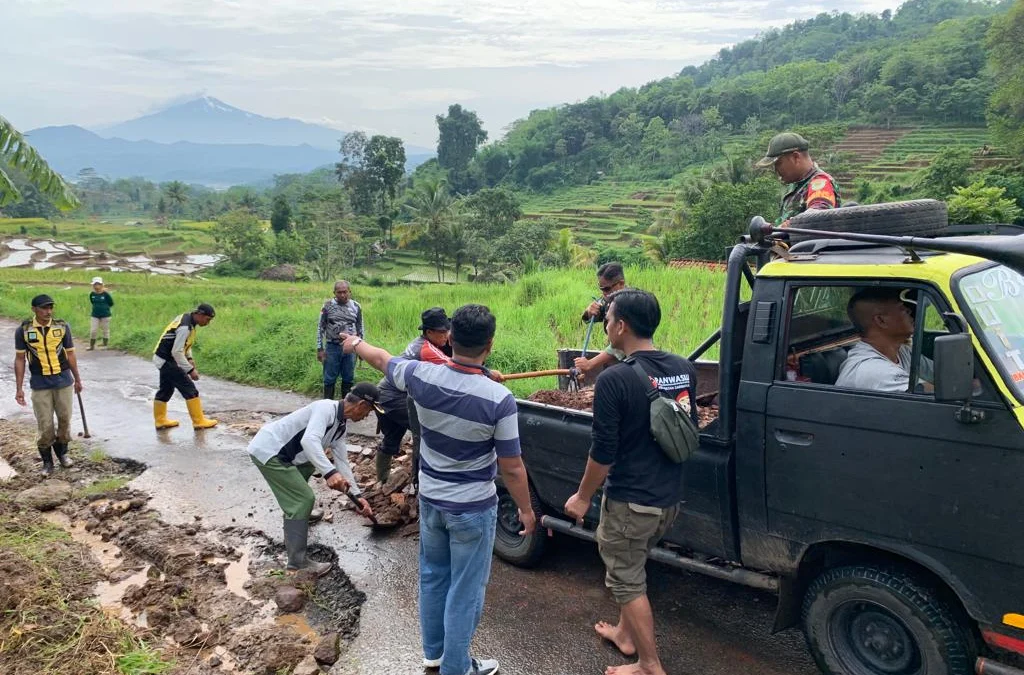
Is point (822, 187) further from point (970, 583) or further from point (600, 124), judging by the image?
point (600, 124)

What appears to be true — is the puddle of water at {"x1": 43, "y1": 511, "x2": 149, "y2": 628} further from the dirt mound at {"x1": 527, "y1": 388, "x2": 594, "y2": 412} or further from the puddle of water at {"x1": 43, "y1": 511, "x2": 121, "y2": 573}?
the dirt mound at {"x1": 527, "y1": 388, "x2": 594, "y2": 412}

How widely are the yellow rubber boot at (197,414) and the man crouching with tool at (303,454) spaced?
4.24 meters

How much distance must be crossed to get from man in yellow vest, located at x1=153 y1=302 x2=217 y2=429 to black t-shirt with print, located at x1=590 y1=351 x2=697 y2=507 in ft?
19.8

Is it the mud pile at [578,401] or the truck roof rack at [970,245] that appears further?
the mud pile at [578,401]

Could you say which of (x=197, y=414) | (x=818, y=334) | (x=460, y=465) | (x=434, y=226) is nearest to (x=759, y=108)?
(x=434, y=226)

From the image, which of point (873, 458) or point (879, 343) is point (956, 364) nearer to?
point (873, 458)

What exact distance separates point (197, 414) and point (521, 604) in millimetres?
5856

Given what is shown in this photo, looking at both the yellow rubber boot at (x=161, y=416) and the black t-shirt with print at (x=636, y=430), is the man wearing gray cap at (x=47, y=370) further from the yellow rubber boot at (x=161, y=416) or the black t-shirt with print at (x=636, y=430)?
the black t-shirt with print at (x=636, y=430)

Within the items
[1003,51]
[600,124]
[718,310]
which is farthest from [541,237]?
[600,124]

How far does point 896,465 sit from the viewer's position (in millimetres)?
2721

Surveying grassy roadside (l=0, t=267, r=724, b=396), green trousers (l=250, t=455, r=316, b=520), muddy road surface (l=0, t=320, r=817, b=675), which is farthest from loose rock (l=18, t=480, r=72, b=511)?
grassy roadside (l=0, t=267, r=724, b=396)

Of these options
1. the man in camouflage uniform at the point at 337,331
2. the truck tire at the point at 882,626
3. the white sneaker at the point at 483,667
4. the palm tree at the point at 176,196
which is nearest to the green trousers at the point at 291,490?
the white sneaker at the point at 483,667

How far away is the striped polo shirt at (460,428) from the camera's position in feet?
9.80

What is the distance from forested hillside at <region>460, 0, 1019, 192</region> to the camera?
67.2 meters
